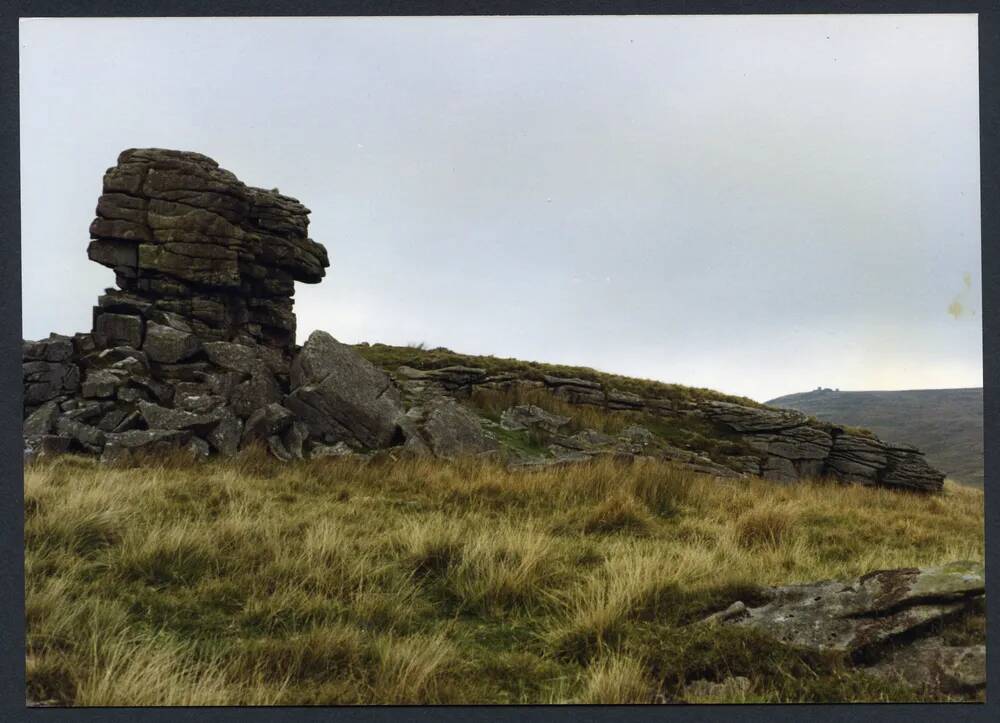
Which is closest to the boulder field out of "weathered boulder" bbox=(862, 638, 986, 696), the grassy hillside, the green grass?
the grassy hillside

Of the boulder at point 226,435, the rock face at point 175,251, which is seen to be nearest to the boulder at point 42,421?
the rock face at point 175,251

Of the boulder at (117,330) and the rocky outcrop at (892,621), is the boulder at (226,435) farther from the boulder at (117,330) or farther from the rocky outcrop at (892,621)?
the rocky outcrop at (892,621)

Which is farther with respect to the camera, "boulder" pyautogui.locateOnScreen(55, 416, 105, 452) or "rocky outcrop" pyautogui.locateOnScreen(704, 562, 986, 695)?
"boulder" pyautogui.locateOnScreen(55, 416, 105, 452)

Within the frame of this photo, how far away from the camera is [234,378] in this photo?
1111cm

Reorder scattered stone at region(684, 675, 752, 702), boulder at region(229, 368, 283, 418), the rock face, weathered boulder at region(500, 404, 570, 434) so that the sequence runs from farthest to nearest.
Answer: weathered boulder at region(500, 404, 570, 434) < the rock face < boulder at region(229, 368, 283, 418) < scattered stone at region(684, 675, 752, 702)

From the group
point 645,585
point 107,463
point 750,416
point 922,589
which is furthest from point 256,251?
point 750,416

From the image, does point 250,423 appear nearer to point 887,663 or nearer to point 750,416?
point 887,663

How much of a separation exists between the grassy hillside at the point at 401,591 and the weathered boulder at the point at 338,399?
3109 millimetres

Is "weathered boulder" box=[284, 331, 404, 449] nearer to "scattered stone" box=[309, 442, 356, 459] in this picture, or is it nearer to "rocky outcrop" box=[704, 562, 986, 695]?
"scattered stone" box=[309, 442, 356, 459]

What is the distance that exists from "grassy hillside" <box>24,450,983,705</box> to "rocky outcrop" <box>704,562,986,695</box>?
16cm

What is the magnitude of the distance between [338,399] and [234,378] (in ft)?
7.61

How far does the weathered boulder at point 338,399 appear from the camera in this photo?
10.9 metres

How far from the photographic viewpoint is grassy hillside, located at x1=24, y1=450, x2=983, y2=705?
11.2 ft

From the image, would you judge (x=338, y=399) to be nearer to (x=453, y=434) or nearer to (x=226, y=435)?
(x=226, y=435)
